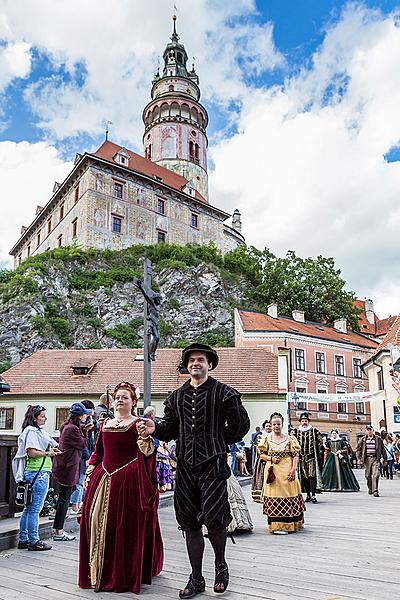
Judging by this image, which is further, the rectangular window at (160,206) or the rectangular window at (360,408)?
the rectangular window at (160,206)

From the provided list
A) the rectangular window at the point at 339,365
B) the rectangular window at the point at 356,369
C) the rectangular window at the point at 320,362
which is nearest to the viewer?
the rectangular window at the point at 320,362

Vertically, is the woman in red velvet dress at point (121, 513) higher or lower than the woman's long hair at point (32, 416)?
lower

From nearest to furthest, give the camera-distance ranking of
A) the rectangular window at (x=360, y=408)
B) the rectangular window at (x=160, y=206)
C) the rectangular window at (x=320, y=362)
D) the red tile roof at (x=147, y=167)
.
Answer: the rectangular window at (x=360, y=408), the rectangular window at (x=320, y=362), the rectangular window at (x=160, y=206), the red tile roof at (x=147, y=167)

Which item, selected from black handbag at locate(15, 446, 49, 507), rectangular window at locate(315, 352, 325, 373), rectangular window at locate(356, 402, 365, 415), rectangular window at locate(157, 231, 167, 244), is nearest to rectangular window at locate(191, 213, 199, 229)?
rectangular window at locate(157, 231, 167, 244)

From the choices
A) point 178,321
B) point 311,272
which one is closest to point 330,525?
point 178,321

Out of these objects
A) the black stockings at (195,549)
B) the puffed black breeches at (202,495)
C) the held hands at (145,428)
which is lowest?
the black stockings at (195,549)

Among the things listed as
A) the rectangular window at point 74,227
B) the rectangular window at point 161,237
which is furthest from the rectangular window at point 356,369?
the rectangular window at point 74,227

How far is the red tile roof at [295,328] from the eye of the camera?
39.7m

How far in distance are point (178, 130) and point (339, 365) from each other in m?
36.4

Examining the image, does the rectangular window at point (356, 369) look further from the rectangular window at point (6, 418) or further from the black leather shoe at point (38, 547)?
the black leather shoe at point (38, 547)

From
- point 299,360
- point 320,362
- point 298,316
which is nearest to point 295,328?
point 299,360

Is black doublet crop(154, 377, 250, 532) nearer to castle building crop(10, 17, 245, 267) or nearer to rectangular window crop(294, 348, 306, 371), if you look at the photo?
rectangular window crop(294, 348, 306, 371)

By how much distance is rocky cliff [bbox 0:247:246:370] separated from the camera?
4219 cm

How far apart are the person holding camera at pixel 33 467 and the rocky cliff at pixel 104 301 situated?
35273mm
